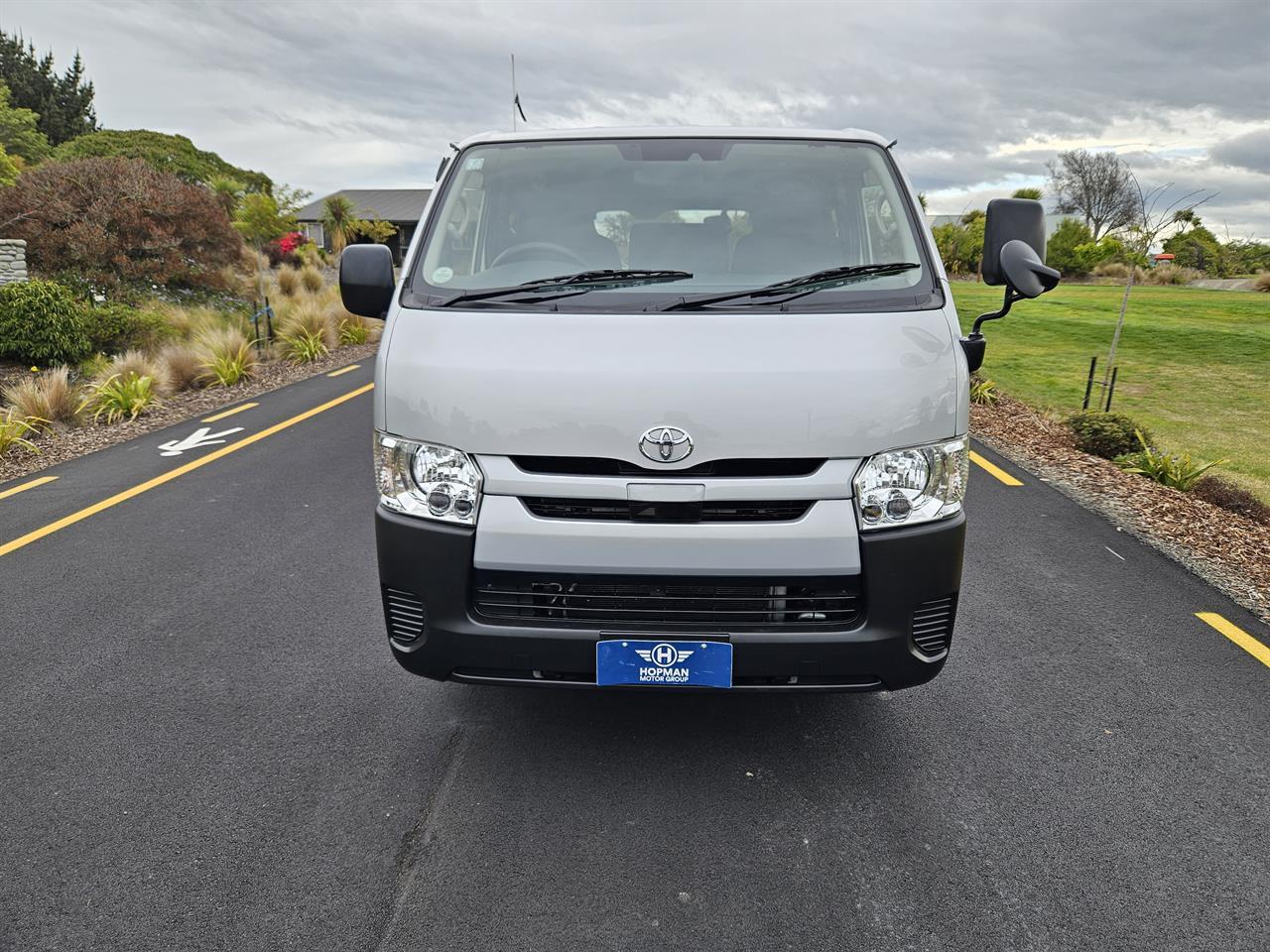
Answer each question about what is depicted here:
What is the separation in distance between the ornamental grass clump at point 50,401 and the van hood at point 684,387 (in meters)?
8.04

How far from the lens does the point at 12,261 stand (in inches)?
573

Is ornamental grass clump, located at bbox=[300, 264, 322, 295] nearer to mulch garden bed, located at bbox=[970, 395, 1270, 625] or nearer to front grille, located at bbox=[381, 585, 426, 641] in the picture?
mulch garden bed, located at bbox=[970, 395, 1270, 625]

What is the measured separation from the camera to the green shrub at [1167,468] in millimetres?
6984

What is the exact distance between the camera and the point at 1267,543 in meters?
5.61

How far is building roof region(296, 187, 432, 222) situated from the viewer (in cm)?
6012

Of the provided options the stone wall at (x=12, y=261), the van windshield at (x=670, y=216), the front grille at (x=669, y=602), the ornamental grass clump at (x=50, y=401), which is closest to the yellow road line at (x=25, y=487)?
the ornamental grass clump at (x=50, y=401)

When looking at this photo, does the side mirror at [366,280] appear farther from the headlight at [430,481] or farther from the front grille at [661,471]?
the front grille at [661,471]

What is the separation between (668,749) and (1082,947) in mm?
1425

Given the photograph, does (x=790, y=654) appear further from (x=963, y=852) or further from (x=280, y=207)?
(x=280, y=207)

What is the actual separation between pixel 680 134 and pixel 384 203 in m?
64.9

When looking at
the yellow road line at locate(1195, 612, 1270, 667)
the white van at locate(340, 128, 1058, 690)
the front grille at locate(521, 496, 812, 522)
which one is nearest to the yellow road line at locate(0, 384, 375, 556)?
the white van at locate(340, 128, 1058, 690)

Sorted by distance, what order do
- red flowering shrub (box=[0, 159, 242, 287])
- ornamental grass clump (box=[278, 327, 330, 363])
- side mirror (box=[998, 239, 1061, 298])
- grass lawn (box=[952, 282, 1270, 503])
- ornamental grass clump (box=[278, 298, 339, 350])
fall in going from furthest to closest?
red flowering shrub (box=[0, 159, 242, 287]) < ornamental grass clump (box=[278, 298, 339, 350]) < ornamental grass clump (box=[278, 327, 330, 363]) < grass lawn (box=[952, 282, 1270, 503]) < side mirror (box=[998, 239, 1061, 298])

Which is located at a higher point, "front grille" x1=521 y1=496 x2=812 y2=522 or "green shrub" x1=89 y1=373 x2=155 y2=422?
"front grille" x1=521 y1=496 x2=812 y2=522

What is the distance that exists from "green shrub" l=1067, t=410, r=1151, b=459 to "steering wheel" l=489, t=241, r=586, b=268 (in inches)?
256
